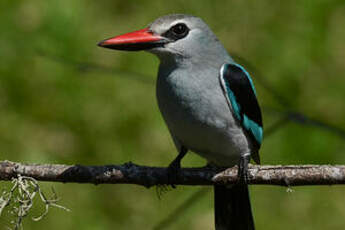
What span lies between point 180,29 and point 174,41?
10cm

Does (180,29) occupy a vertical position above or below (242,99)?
above

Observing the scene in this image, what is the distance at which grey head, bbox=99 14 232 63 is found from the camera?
14.4ft

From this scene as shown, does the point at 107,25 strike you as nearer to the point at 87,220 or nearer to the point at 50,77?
the point at 50,77

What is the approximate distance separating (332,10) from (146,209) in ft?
8.85

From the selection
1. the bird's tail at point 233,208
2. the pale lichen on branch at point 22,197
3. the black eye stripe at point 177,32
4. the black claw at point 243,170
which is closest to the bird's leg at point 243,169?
the black claw at point 243,170

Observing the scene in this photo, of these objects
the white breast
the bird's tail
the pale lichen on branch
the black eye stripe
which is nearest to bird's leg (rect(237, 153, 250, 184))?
the white breast

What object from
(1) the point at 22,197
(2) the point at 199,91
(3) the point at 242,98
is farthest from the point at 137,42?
(1) the point at 22,197

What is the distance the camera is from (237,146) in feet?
14.9

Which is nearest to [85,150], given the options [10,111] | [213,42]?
[10,111]

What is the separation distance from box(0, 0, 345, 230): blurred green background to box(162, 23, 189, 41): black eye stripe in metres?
1.45

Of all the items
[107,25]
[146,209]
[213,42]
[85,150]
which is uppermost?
[213,42]

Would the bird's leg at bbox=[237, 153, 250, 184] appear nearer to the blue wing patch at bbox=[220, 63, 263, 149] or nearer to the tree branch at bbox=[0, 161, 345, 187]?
the tree branch at bbox=[0, 161, 345, 187]

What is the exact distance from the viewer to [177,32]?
4488 millimetres

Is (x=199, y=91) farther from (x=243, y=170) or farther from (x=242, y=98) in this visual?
(x=243, y=170)
